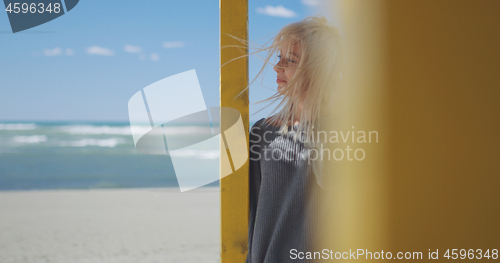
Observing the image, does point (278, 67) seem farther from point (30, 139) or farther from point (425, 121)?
point (30, 139)

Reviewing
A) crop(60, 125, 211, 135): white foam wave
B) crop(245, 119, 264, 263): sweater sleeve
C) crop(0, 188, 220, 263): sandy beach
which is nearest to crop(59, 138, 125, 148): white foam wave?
crop(60, 125, 211, 135): white foam wave

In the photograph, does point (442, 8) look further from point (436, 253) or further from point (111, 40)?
point (111, 40)

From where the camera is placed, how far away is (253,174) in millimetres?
848

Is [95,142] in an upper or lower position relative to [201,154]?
lower

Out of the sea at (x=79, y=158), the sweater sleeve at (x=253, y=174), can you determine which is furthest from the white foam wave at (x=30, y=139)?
the sweater sleeve at (x=253, y=174)

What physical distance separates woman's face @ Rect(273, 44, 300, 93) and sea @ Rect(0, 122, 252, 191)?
4.94 meters

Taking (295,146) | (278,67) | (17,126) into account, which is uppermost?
(278,67)

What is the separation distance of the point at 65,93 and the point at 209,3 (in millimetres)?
6116

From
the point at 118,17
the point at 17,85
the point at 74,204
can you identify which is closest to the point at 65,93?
the point at 17,85

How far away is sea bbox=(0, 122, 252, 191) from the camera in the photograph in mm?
6699

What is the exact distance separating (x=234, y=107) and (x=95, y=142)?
9527mm

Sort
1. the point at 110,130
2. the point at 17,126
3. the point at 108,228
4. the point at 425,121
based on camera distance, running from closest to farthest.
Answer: the point at 425,121
the point at 108,228
the point at 110,130
the point at 17,126

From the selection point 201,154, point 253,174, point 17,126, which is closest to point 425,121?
point 253,174

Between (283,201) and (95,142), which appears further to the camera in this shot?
(95,142)
